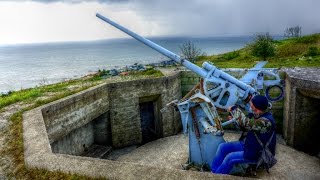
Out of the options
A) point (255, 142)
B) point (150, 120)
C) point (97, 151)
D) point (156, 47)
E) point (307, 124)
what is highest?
point (156, 47)

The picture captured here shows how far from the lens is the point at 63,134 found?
794 cm

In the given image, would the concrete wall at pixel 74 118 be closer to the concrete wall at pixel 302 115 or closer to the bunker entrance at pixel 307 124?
the concrete wall at pixel 302 115

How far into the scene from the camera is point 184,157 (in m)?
8.71

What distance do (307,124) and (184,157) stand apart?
146 inches

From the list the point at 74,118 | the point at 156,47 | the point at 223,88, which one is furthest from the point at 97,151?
the point at 223,88

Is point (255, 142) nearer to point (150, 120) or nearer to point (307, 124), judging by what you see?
point (307, 124)

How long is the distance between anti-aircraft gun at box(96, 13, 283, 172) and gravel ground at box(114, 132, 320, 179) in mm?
1057

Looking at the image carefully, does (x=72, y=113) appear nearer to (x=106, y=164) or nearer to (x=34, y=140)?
(x=34, y=140)

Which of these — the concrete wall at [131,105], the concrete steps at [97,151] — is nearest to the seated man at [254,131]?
the concrete steps at [97,151]

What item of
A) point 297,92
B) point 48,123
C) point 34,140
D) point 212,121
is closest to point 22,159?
point 34,140

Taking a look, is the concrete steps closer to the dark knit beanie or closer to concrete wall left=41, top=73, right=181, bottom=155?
concrete wall left=41, top=73, right=181, bottom=155

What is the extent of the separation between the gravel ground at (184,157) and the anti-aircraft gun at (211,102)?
1.06 m

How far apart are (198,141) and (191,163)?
2.35 ft

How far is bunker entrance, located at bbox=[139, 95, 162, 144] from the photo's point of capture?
1102cm
